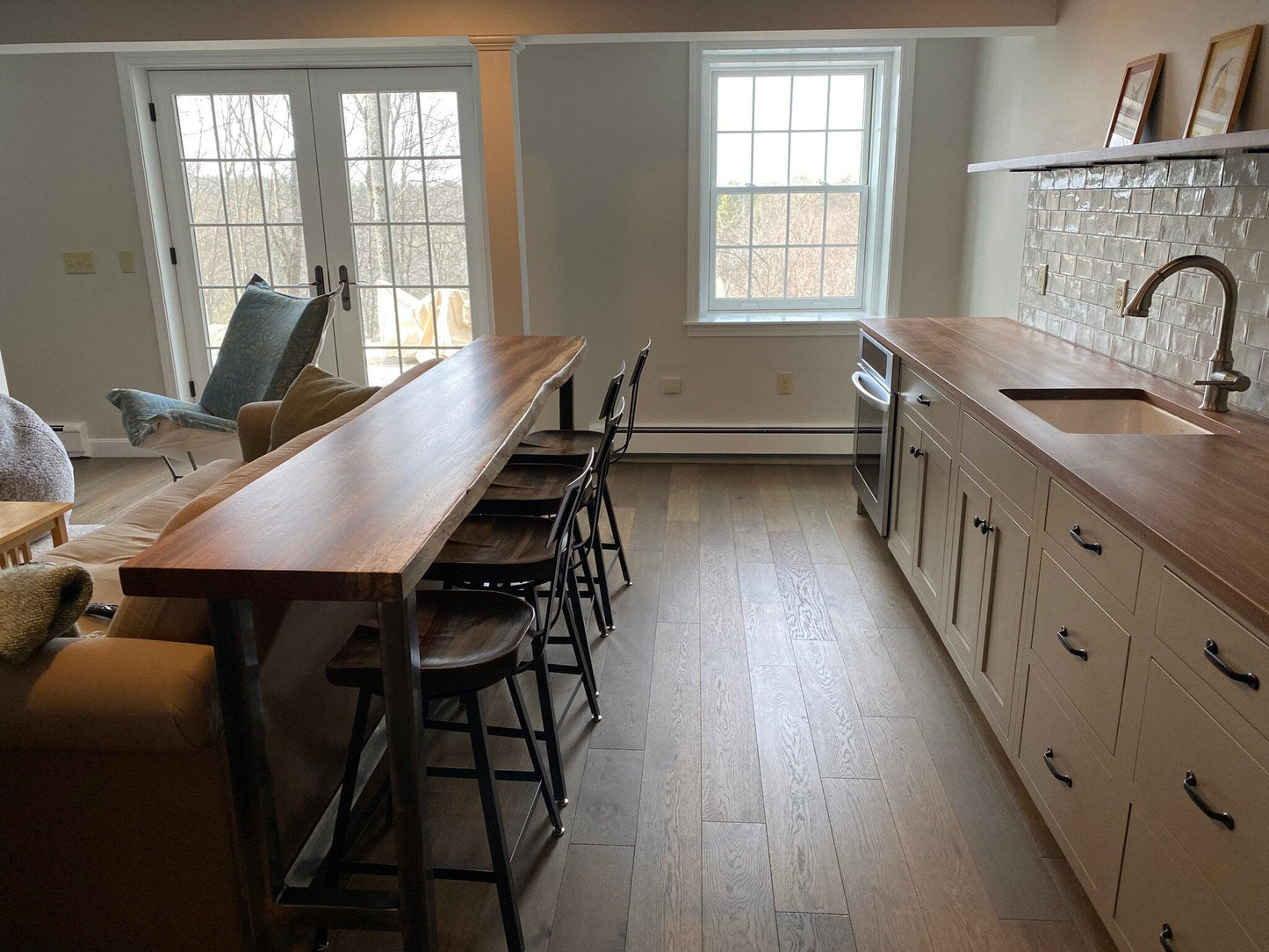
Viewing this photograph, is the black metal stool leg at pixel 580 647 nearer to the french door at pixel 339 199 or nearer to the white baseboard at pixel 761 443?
the white baseboard at pixel 761 443

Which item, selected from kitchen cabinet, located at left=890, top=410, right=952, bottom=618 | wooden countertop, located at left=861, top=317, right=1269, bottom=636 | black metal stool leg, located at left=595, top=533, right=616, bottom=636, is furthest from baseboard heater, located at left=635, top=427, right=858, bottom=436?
black metal stool leg, located at left=595, top=533, right=616, bottom=636

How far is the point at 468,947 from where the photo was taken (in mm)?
1811

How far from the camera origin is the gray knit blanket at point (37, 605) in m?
1.50

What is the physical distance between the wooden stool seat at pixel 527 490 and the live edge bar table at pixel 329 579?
1.73ft

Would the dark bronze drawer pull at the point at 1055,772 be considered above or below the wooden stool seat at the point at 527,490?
below

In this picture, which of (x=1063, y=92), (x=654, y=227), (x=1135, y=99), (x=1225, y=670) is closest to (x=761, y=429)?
(x=654, y=227)

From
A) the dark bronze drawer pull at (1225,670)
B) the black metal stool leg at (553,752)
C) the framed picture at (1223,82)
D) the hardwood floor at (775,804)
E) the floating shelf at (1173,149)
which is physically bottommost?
the hardwood floor at (775,804)

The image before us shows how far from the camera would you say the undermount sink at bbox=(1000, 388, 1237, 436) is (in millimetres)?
2537

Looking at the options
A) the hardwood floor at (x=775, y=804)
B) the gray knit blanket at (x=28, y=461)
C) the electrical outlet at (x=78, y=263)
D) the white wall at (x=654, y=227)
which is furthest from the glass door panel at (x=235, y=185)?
the hardwood floor at (x=775, y=804)

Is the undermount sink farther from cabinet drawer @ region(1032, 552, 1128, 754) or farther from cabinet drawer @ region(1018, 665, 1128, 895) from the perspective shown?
cabinet drawer @ region(1018, 665, 1128, 895)

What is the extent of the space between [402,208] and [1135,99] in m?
3.53

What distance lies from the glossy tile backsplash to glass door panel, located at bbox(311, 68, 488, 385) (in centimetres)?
284

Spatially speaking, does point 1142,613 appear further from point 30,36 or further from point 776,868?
point 30,36

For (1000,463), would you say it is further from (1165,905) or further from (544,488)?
(544,488)
